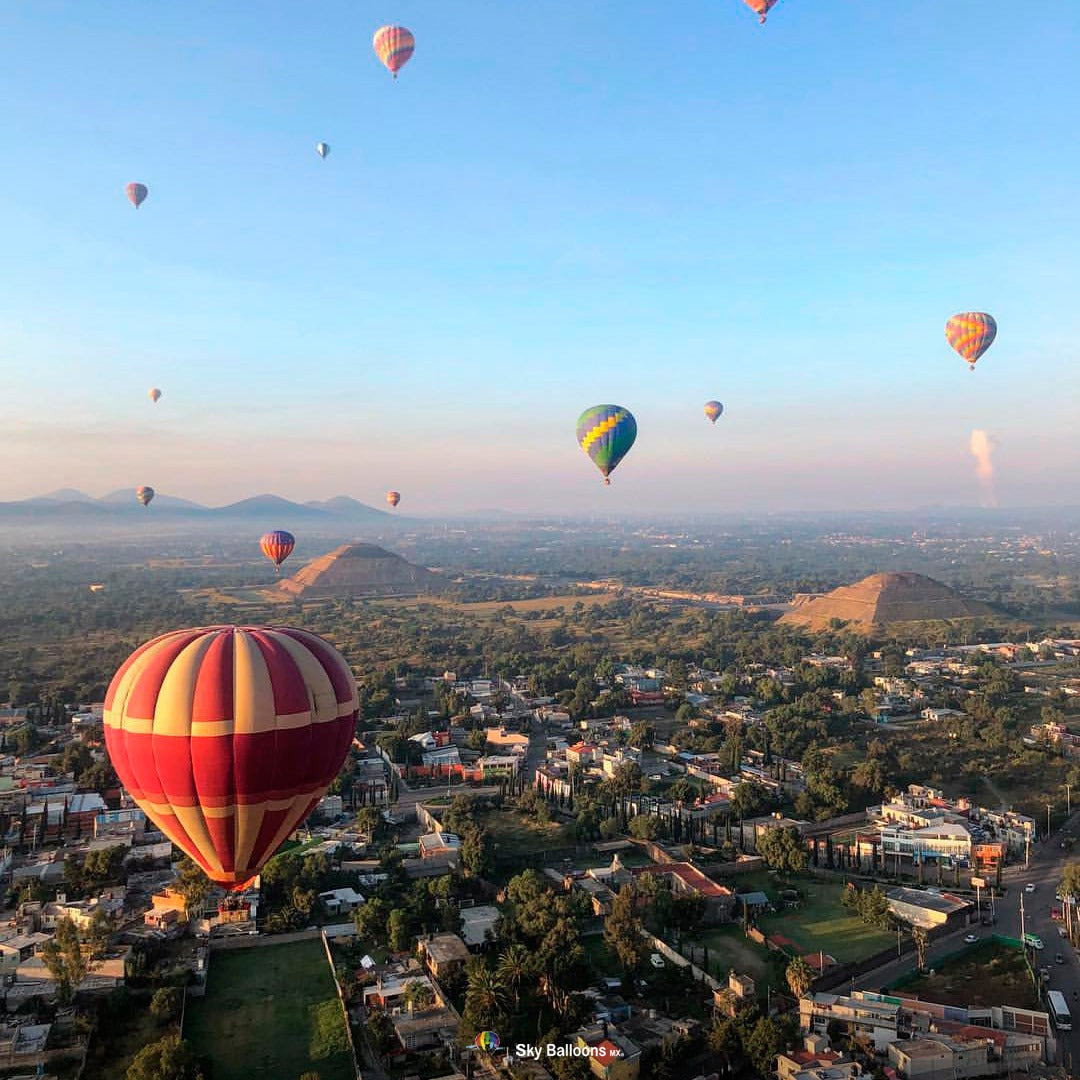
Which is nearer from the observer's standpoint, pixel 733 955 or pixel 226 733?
pixel 226 733

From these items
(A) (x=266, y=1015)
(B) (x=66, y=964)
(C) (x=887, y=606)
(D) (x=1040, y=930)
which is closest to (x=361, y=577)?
(C) (x=887, y=606)

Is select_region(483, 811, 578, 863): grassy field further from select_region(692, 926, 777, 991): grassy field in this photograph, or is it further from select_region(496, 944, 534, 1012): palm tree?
select_region(496, 944, 534, 1012): palm tree

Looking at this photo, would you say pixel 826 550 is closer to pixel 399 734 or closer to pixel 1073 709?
pixel 1073 709

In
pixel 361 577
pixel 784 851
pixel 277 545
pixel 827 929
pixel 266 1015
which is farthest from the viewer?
pixel 361 577

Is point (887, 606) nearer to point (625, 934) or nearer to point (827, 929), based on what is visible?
point (827, 929)

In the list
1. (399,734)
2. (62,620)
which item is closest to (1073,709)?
(399,734)

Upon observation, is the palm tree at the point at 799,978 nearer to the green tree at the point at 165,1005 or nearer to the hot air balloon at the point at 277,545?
the green tree at the point at 165,1005

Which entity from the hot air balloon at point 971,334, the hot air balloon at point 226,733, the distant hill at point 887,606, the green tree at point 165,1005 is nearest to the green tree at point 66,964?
the green tree at point 165,1005

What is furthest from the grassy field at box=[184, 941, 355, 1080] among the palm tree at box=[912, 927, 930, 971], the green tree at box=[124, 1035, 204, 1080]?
the palm tree at box=[912, 927, 930, 971]
